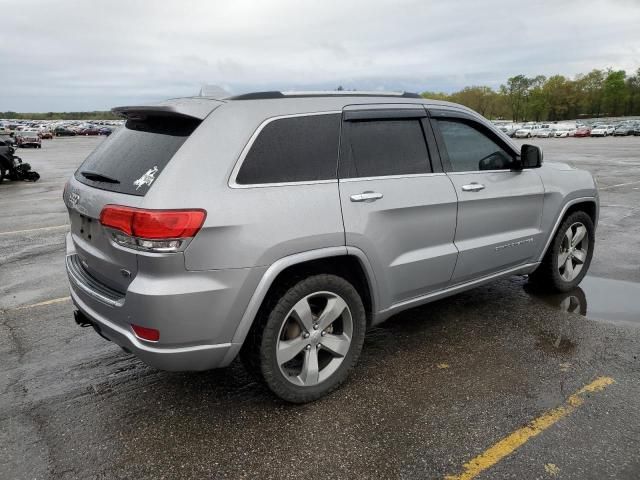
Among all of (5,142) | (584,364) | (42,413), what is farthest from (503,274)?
(5,142)

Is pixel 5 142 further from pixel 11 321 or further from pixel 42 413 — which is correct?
pixel 42 413

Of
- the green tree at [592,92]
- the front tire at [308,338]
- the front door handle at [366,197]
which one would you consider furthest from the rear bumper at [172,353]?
the green tree at [592,92]

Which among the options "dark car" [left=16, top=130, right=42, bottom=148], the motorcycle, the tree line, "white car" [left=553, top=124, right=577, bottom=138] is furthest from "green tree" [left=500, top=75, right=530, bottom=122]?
the motorcycle

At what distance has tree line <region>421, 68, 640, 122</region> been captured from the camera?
127375mm

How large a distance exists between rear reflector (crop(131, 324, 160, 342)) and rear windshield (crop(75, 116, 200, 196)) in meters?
0.70

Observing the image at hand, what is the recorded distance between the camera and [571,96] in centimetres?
13300

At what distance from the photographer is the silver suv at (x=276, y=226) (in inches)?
107

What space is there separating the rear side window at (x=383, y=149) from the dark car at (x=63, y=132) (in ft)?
240

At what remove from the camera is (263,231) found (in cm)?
284

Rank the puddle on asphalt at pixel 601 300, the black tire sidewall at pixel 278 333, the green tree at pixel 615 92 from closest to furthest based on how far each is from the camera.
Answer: the black tire sidewall at pixel 278 333, the puddle on asphalt at pixel 601 300, the green tree at pixel 615 92

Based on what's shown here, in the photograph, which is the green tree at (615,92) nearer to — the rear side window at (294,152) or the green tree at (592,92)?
the green tree at (592,92)

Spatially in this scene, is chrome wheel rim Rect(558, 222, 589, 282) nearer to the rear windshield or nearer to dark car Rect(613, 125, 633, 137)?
the rear windshield

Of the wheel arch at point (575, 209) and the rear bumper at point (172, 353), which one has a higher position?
the wheel arch at point (575, 209)

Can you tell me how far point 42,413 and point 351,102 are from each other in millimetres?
2760
